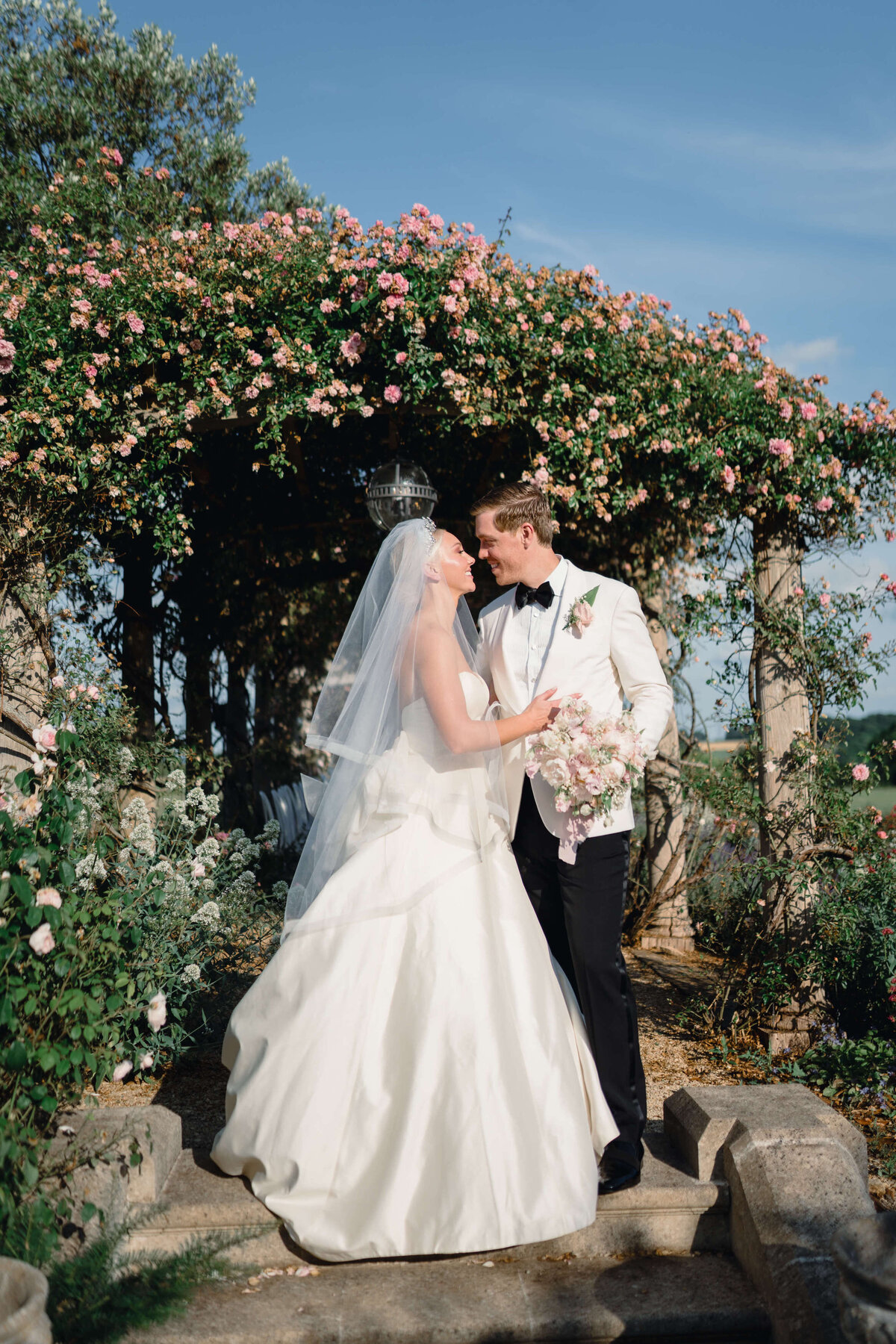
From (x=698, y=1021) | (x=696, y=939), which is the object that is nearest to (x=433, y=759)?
(x=698, y=1021)

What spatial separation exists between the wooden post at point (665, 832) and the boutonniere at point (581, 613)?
11.4ft

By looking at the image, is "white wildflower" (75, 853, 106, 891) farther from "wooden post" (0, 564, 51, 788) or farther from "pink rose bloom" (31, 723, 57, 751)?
"wooden post" (0, 564, 51, 788)

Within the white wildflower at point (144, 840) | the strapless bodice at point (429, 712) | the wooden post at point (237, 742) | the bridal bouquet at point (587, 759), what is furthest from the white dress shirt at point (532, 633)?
the wooden post at point (237, 742)

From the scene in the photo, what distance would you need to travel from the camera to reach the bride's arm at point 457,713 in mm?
2957

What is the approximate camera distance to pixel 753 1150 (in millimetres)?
2805

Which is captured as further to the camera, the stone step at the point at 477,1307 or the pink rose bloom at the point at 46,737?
the pink rose bloom at the point at 46,737

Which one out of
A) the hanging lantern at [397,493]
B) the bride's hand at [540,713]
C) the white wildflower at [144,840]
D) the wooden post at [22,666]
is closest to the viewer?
the bride's hand at [540,713]

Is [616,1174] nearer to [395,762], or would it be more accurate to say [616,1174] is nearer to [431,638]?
[395,762]

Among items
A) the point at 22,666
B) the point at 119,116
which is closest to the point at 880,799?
the point at 22,666

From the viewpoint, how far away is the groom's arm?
302cm

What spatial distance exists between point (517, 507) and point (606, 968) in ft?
4.88

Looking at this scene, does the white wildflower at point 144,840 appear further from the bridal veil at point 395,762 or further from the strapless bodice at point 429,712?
the strapless bodice at point 429,712

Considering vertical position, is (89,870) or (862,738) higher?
(862,738)

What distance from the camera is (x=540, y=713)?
298cm
